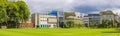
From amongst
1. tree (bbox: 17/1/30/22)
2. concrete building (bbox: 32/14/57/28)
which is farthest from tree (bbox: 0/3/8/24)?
concrete building (bbox: 32/14/57/28)

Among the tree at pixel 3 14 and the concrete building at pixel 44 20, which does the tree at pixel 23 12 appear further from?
the concrete building at pixel 44 20

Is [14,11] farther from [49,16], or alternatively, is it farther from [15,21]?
[49,16]

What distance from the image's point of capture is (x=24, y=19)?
10600 centimetres

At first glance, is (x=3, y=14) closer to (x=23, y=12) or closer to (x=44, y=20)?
(x=23, y=12)

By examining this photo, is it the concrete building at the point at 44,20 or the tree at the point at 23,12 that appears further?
the concrete building at the point at 44,20

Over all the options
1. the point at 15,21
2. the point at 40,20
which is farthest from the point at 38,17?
the point at 15,21

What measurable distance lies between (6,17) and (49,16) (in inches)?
3465

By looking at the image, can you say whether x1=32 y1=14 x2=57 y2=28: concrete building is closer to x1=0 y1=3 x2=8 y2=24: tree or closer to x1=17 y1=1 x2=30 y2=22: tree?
x1=17 y1=1 x2=30 y2=22: tree

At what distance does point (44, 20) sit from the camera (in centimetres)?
18850

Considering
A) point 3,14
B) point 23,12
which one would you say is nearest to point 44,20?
point 23,12

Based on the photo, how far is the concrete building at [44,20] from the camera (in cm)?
18212

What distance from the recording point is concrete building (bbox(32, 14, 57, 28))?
598 feet

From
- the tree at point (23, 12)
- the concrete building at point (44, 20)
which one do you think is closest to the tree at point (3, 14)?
the tree at point (23, 12)

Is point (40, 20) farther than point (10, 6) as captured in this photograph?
Yes
